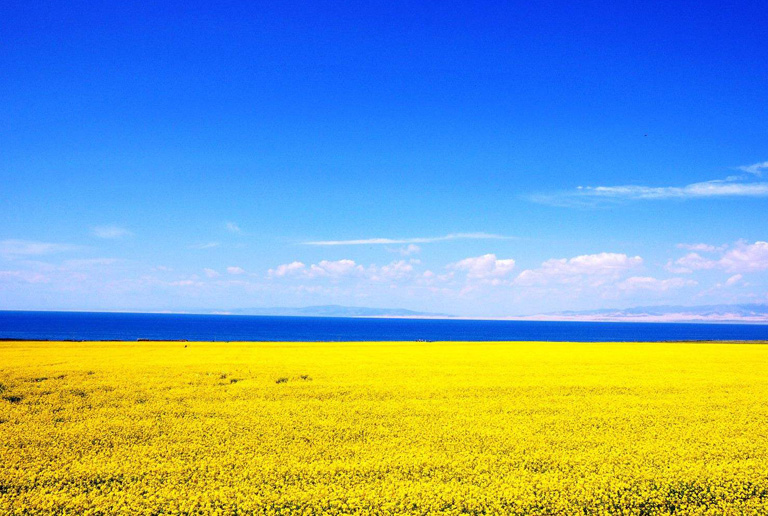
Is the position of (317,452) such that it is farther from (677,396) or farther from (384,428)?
(677,396)

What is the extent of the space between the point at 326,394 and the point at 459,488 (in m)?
8.44

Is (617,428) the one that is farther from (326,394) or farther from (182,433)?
(182,433)

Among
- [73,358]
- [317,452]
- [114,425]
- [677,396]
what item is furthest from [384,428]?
[73,358]

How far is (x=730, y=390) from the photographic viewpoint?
56.6 ft

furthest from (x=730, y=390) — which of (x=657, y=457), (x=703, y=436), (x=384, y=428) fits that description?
(x=384, y=428)

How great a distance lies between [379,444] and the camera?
1045cm

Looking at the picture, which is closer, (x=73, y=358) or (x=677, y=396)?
(x=677, y=396)

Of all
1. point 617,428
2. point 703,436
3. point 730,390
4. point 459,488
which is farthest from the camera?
point 730,390

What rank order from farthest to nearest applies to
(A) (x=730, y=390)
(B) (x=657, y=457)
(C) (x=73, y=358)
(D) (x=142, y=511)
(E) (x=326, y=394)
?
(C) (x=73, y=358), (A) (x=730, y=390), (E) (x=326, y=394), (B) (x=657, y=457), (D) (x=142, y=511)

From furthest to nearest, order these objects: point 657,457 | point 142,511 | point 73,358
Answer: point 73,358, point 657,457, point 142,511

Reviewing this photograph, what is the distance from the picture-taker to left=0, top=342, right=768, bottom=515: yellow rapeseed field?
25.7ft

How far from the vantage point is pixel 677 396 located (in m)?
16.1

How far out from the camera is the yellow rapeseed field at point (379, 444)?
7832 millimetres

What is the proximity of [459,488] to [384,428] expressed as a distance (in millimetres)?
3748
